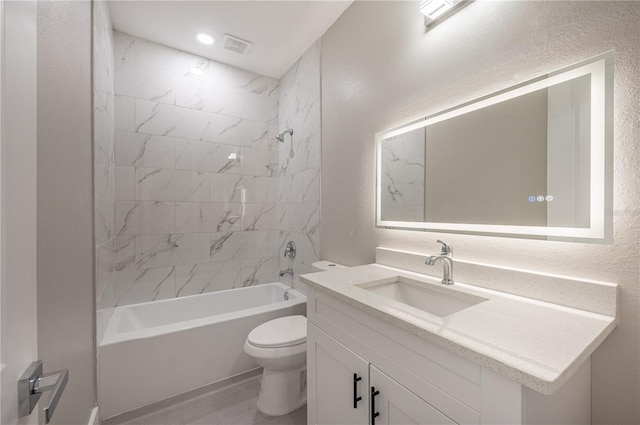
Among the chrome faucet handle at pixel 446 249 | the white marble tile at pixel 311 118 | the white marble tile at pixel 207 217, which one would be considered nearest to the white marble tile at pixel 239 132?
the white marble tile at pixel 311 118

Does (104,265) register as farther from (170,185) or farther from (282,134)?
(282,134)

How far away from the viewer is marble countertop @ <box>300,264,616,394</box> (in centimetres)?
57

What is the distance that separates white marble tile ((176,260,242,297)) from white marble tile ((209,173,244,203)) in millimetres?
660

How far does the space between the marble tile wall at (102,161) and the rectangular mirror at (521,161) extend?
1.77m

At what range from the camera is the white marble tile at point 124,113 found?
2250 millimetres

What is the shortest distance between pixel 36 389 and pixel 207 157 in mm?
2355

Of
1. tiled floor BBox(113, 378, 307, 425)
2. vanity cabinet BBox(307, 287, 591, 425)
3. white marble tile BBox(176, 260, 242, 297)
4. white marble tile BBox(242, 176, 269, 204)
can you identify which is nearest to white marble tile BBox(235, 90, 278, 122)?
white marble tile BBox(242, 176, 269, 204)

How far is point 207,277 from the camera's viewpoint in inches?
103

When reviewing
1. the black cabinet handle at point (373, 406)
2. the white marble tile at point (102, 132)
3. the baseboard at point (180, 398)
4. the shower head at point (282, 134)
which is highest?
the shower head at point (282, 134)

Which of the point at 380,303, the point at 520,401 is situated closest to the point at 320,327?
the point at 380,303

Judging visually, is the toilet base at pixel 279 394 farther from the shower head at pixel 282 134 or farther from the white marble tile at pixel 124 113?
the white marble tile at pixel 124 113

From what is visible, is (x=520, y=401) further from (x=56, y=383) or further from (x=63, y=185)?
(x=63, y=185)

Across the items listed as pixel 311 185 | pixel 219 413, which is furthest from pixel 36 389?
pixel 311 185

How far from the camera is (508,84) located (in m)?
1.10
